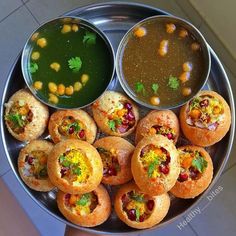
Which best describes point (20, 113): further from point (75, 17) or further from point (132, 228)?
point (132, 228)

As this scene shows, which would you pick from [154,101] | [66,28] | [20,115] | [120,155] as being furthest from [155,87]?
[20,115]

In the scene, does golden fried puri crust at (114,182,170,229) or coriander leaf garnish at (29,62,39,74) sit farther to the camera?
coriander leaf garnish at (29,62,39,74)

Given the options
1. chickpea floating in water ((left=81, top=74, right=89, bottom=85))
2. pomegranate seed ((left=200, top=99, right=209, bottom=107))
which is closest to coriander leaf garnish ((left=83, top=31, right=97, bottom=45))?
chickpea floating in water ((left=81, top=74, right=89, bottom=85))

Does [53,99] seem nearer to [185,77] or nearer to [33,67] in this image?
[33,67]

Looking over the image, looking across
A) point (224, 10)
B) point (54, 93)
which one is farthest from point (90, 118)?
point (224, 10)

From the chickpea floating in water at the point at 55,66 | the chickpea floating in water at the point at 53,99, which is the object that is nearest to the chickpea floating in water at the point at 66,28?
→ the chickpea floating in water at the point at 55,66

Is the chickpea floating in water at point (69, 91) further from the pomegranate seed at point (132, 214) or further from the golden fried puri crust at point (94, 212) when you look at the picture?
the pomegranate seed at point (132, 214)

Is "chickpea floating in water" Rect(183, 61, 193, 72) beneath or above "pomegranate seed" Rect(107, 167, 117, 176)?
above

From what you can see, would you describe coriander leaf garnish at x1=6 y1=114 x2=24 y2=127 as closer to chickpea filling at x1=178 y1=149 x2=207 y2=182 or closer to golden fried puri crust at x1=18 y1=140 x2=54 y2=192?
golden fried puri crust at x1=18 y1=140 x2=54 y2=192
